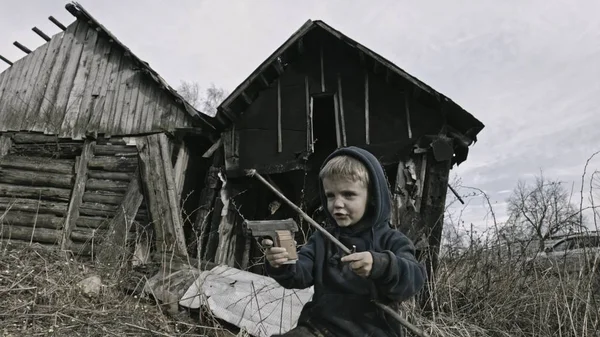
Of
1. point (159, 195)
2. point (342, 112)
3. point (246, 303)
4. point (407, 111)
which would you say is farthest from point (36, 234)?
point (407, 111)

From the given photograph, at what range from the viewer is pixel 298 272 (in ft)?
6.97

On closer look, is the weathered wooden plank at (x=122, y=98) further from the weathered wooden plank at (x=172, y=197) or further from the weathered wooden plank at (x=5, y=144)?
the weathered wooden plank at (x=5, y=144)

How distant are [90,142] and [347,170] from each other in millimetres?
8334

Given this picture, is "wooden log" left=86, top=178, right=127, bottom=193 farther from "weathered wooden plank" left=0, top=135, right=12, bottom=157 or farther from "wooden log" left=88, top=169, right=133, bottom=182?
"weathered wooden plank" left=0, top=135, right=12, bottom=157

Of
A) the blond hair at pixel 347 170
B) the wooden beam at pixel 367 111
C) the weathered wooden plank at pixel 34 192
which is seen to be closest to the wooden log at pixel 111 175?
the weathered wooden plank at pixel 34 192

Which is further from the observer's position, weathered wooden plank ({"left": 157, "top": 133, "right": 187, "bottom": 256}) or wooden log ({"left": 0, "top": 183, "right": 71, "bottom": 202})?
wooden log ({"left": 0, "top": 183, "right": 71, "bottom": 202})

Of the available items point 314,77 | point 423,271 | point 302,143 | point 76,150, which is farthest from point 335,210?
point 76,150

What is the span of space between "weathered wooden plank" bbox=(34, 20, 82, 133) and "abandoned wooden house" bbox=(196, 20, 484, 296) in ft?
12.2

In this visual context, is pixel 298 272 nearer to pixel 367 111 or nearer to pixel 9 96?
pixel 367 111

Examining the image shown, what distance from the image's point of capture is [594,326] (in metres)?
3.11

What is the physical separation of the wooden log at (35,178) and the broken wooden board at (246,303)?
202 inches

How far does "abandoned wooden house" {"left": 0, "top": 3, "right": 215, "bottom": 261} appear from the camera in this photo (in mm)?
8109

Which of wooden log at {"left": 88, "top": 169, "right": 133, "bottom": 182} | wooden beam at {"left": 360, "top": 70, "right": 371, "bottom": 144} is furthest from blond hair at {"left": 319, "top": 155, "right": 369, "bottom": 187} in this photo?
wooden log at {"left": 88, "top": 169, "right": 133, "bottom": 182}

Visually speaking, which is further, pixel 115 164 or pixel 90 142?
pixel 90 142
